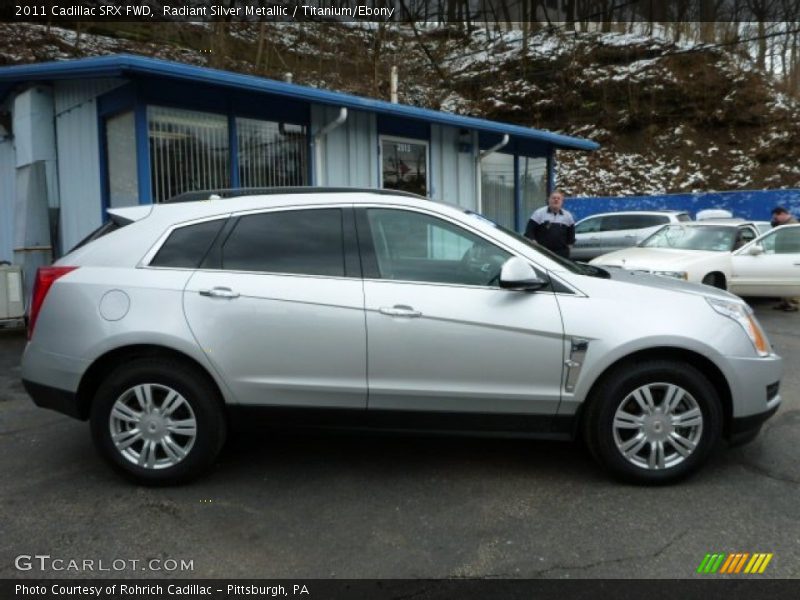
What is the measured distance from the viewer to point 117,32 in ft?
83.0

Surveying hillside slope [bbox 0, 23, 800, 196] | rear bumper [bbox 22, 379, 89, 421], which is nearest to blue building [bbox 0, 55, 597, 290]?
rear bumper [bbox 22, 379, 89, 421]

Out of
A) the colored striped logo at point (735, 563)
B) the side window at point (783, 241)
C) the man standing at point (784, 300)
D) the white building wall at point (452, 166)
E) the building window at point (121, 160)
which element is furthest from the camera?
the white building wall at point (452, 166)

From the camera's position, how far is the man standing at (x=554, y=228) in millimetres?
8703

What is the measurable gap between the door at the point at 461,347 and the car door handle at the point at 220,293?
721mm

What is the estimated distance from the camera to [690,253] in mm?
10078

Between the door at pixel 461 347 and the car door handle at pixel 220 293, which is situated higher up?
the car door handle at pixel 220 293

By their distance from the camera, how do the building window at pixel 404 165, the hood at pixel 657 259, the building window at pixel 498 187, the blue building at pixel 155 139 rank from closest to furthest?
the blue building at pixel 155 139 → the hood at pixel 657 259 → the building window at pixel 404 165 → the building window at pixel 498 187

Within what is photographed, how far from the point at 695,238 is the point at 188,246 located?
9415mm

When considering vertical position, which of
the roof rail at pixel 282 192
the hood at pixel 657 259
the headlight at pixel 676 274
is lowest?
the headlight at pixel 676 274

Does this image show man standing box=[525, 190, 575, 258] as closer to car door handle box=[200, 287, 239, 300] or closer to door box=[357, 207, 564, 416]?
door box=[357, 207, 564, 416]

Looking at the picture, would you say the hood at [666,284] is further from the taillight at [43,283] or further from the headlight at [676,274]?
the headlight at [676,274]

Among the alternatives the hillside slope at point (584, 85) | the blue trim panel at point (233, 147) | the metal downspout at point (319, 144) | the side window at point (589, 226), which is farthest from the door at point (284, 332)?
the hillside slope at point (584, 85)

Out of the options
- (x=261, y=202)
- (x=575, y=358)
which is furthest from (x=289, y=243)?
(x=575, y=358)

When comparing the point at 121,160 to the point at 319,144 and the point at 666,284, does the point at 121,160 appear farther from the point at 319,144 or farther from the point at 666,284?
the point at 666,284
